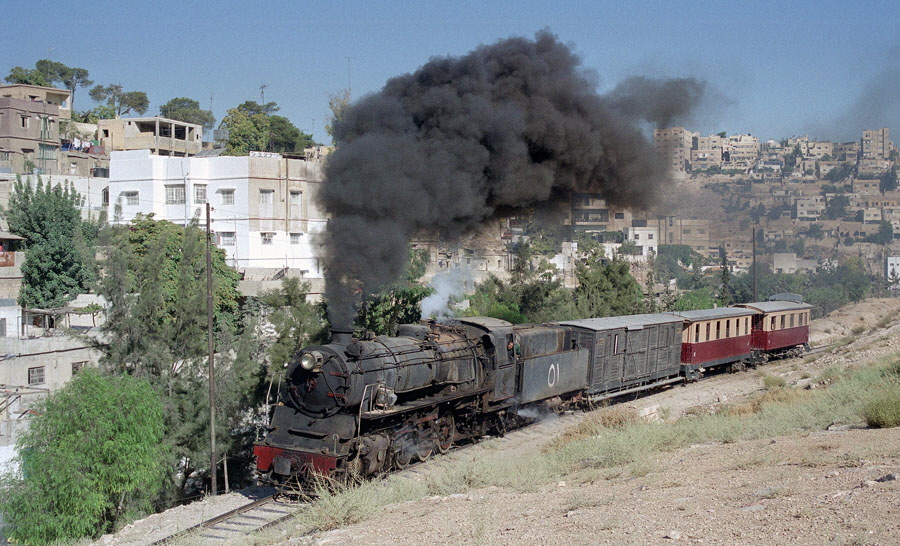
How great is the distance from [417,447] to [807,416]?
731cm

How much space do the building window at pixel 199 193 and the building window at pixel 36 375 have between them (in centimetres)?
1580

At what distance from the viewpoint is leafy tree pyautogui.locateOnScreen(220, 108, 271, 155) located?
62.9 m

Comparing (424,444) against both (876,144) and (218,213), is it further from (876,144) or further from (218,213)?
(876,144)

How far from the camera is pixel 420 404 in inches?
559

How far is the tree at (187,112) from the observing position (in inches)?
3575

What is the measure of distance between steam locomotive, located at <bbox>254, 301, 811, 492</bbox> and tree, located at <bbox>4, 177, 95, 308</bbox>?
2296cm

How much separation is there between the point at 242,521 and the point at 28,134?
49.7 meters


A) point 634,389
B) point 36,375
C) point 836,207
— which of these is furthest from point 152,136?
point 836,207

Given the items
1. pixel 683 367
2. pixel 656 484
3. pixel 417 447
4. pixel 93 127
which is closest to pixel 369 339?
pixel 417 447

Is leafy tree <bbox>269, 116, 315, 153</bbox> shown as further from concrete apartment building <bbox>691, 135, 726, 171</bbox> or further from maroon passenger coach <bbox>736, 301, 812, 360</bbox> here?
concrete apartment building <bbox>691, 135, 726, 171</bbox>

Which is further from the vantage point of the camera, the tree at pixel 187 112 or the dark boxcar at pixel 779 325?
the tree at pixel 187 112

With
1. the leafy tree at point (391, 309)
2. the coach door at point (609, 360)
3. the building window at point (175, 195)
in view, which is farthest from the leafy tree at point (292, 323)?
the building window at point (175, 195)

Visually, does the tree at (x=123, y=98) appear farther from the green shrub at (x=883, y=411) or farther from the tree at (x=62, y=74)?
the green shrub at (x=883, y=411)

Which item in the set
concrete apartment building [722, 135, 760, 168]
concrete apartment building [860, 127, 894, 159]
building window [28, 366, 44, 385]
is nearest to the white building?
building window [28, 366, 44, 385]
